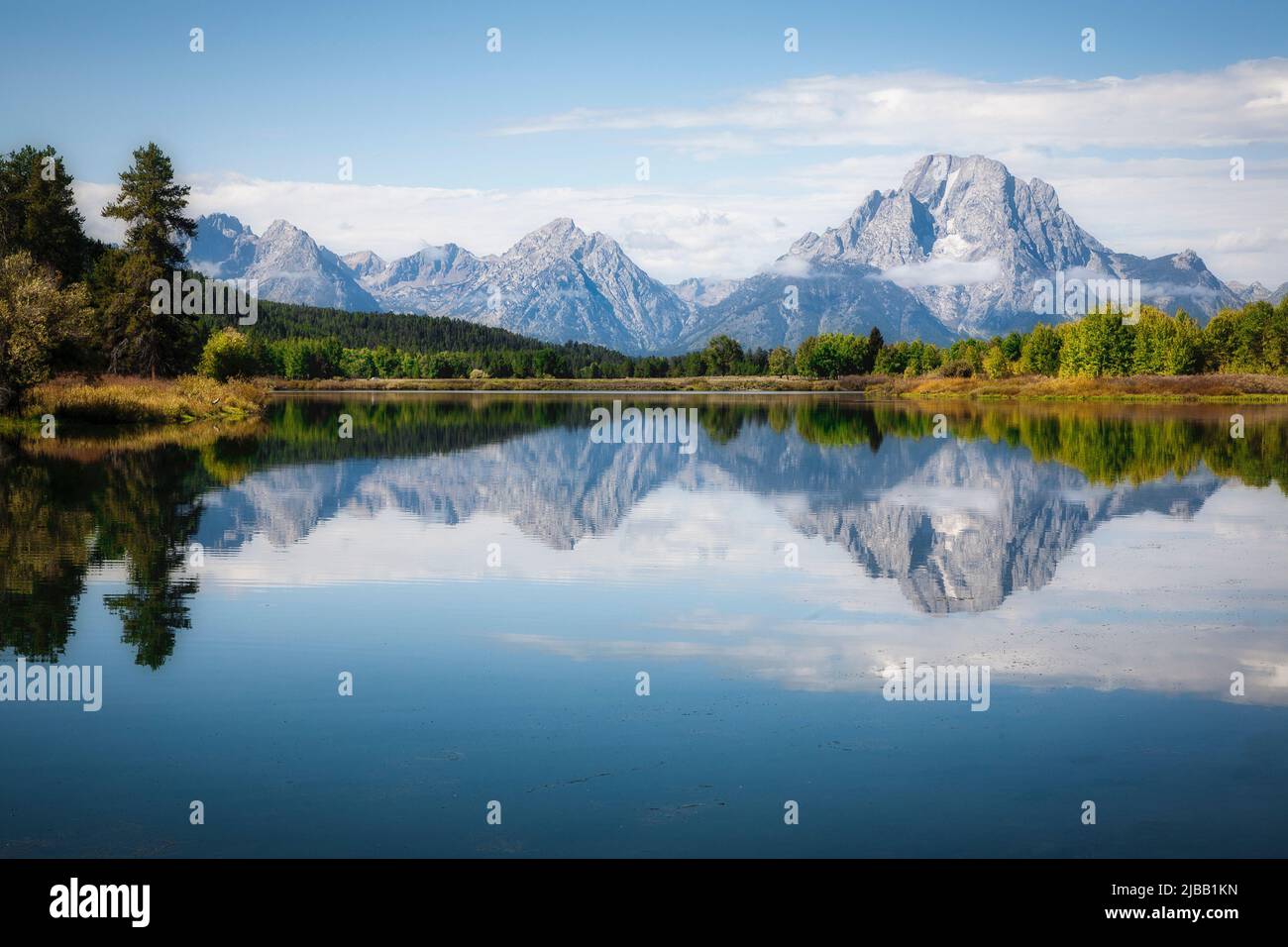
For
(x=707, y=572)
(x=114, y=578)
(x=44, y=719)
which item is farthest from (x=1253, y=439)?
(x=44, y=719)

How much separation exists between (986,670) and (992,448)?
149 ft

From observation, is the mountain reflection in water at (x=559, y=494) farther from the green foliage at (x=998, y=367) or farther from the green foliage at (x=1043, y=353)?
the green foliage at (x=998, y=367)

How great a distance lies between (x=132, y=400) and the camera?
74.0 meters

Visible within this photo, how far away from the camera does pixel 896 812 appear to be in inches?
427

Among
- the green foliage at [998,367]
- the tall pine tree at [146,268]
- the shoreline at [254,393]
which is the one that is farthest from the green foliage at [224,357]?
the green foliage at [998,367]

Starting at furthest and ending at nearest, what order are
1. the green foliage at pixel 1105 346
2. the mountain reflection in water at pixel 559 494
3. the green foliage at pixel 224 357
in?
the green foliage at pixel 1105 346 < the green foliage at pixel 224 357 < the mountain reflection in water at pixel 559 494

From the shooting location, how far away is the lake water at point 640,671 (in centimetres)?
1067

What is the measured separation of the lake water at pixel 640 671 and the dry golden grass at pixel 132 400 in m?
36.5

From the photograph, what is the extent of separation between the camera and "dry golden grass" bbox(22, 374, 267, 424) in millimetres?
70000

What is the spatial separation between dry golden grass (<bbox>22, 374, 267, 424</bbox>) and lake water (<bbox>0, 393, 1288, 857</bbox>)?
36493mm

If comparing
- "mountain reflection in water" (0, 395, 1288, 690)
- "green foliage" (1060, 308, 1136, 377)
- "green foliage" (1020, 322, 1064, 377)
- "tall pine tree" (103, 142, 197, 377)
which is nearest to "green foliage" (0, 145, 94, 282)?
"tall pine tree" (103, 142, 197, 377)
